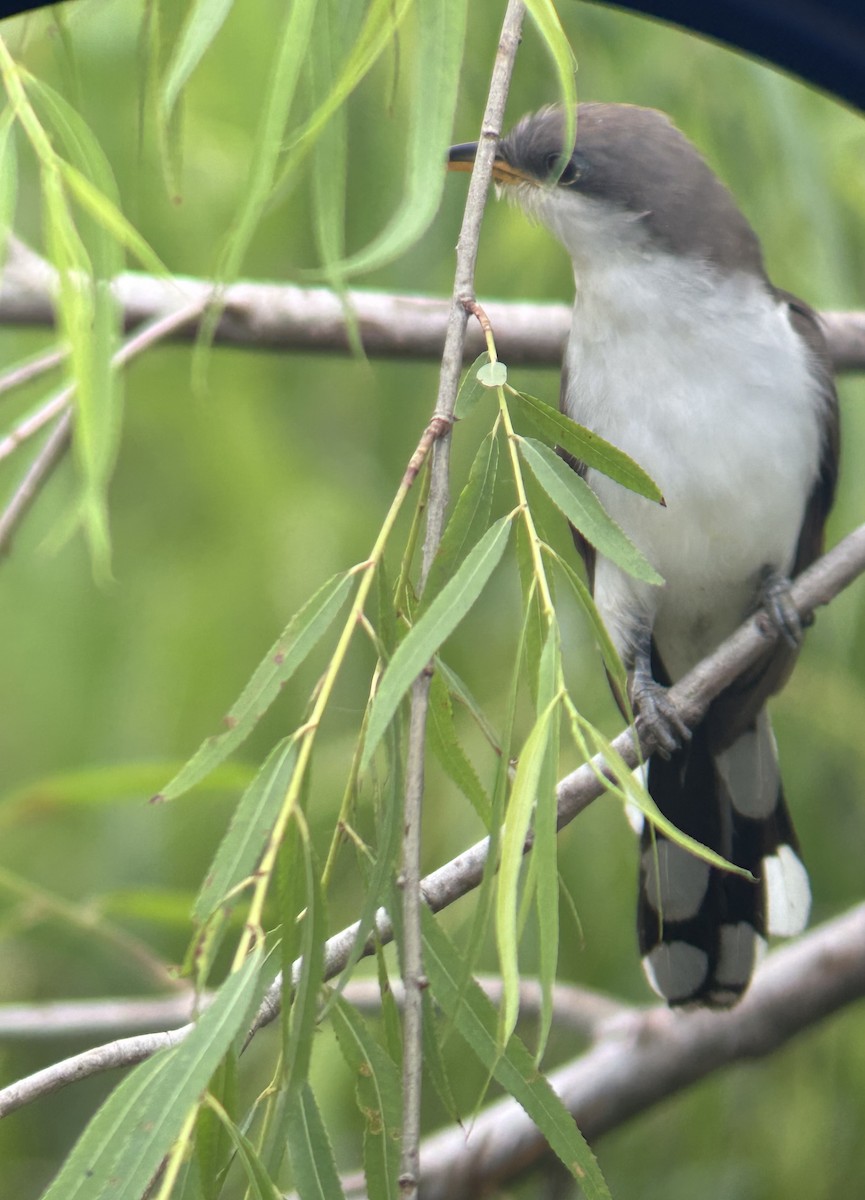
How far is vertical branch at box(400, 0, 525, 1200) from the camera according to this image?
53cm

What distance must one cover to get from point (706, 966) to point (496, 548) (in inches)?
30.0

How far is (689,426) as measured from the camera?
1.25 metres

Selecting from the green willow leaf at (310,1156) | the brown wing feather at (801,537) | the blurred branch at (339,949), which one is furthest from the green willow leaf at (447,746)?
the brown wing feather at (801,537)

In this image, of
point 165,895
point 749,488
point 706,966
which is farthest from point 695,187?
point 165,895

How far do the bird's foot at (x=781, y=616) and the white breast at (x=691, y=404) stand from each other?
41 mm

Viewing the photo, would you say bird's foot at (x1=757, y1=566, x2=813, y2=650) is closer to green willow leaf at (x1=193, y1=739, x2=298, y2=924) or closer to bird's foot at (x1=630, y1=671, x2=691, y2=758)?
bird's foot at (x1=630, y1=671, x2=691, y2=758)

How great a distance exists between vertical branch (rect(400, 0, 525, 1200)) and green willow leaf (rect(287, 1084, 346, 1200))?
0.06m

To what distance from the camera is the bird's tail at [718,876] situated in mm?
1238

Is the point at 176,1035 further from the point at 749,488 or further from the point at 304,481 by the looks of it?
the point at 304,481

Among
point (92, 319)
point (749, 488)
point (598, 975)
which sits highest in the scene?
point (92, 319)

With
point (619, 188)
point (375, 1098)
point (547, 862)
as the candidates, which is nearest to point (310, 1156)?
point (375, 1098)

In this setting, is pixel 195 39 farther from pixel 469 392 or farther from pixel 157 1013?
pixel 157 1013

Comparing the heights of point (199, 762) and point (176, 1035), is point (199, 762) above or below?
above

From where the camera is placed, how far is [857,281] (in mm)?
1702
